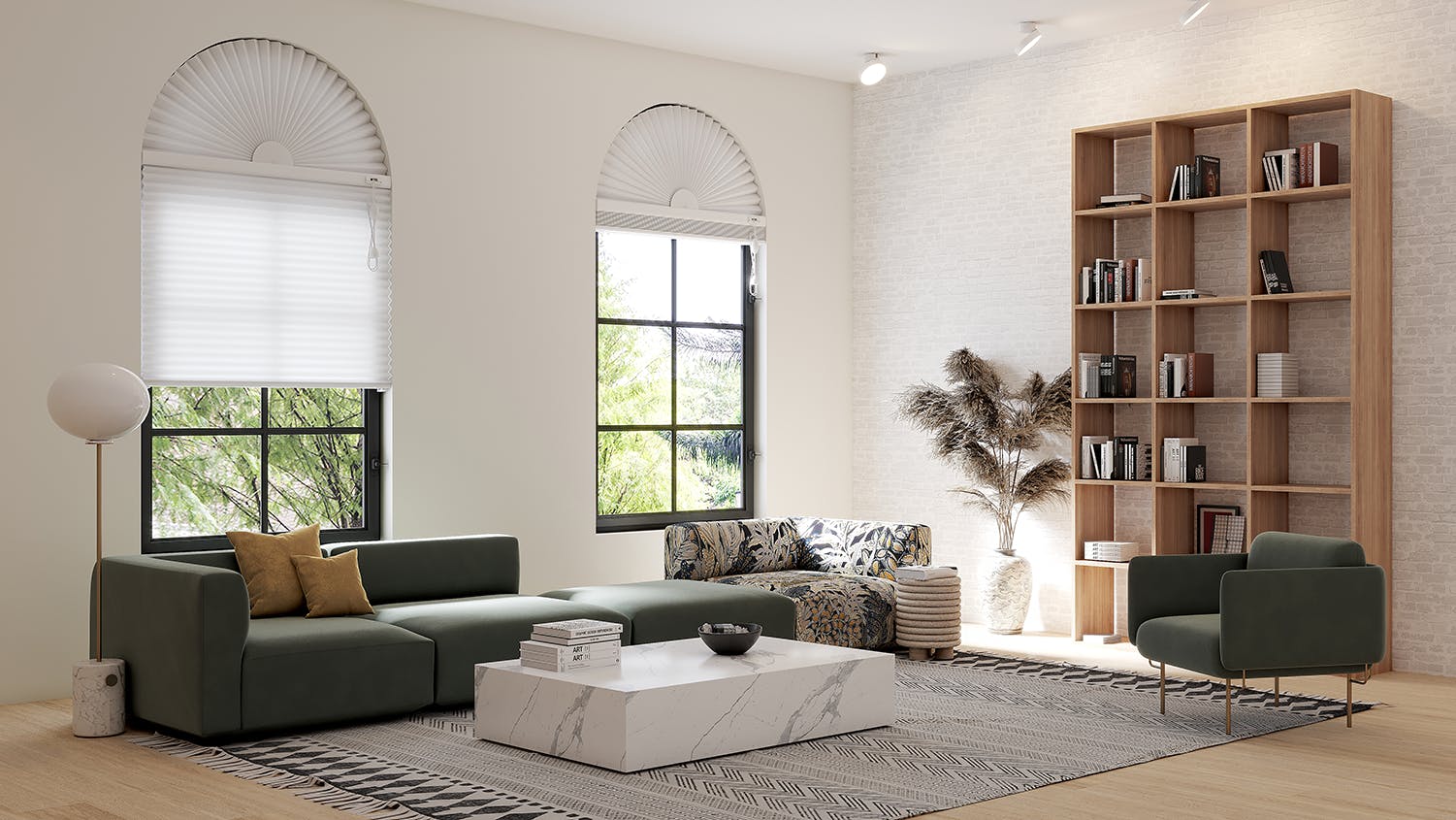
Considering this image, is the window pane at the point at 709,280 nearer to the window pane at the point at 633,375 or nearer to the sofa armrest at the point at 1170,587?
the window pane at the point at 633,375

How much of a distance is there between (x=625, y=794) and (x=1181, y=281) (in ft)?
15.9

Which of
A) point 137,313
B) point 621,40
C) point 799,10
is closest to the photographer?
point 137,313

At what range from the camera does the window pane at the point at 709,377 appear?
9.24 metres

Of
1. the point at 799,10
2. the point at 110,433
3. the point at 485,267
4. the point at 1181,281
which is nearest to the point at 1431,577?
the point at 1181,281

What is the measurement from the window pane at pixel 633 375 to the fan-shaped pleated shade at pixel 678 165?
0.81 m

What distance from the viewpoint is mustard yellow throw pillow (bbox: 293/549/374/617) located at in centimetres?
641

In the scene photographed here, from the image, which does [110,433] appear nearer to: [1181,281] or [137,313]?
[137,313]

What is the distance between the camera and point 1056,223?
351 inches

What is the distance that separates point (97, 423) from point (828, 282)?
17.2 ft

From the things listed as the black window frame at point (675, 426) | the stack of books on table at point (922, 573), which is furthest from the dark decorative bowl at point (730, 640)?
the black window frame at point (675, 426)

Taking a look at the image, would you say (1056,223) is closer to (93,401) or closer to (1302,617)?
(1302,617)

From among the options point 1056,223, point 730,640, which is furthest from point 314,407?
point 1056,223

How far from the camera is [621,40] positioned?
8812mm

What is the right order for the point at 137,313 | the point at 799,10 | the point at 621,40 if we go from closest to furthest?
the point at 137,313, the point at 799,10, the point at 621,40
